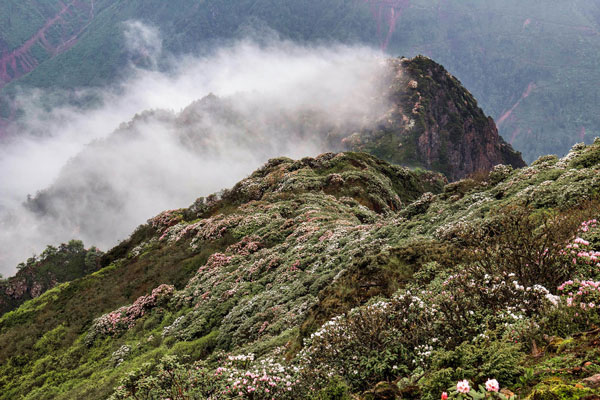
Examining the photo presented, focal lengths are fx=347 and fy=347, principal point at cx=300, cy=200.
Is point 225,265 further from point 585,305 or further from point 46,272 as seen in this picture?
point 46,272

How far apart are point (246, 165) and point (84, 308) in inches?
5261

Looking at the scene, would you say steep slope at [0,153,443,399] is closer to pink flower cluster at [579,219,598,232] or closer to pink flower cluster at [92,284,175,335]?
pink flower cluster at [92,284,175,335]

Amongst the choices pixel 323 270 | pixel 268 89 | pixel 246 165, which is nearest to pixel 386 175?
pixel 323 270

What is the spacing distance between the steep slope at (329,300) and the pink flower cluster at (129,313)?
0.44ft

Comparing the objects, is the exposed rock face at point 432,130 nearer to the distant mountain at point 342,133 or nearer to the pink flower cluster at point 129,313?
the distant mountain at point 342,133

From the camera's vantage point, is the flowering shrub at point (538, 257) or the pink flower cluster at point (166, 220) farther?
the pink flower cluster at point (166, 220)

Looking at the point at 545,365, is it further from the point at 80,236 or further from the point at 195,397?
the point at 80,236

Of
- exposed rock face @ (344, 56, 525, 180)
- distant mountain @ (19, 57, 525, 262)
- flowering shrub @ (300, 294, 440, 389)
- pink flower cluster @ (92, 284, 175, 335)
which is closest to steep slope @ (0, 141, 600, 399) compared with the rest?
flowering shrub @ (300, 294, 440, 389)

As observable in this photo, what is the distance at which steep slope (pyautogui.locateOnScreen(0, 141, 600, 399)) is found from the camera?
606 cm

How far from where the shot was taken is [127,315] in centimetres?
2459

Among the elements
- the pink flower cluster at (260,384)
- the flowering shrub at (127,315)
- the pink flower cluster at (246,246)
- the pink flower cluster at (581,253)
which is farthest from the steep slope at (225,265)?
the pink flower cluster at (581,253)

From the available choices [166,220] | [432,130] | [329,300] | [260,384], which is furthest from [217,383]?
[432,130]

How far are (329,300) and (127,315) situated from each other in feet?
63.1

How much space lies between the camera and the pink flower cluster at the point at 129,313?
23.4 metres
